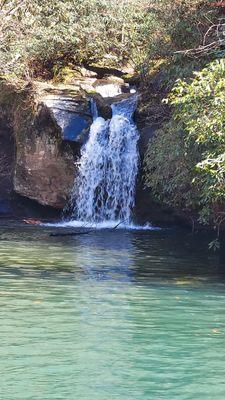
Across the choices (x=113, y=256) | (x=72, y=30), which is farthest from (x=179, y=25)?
(x=72, y=30)

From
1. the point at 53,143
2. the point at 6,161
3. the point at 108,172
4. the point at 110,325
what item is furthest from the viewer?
the point at 6,161

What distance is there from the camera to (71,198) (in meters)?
25.1

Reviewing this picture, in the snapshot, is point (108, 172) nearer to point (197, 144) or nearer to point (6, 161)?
point (6, 161)

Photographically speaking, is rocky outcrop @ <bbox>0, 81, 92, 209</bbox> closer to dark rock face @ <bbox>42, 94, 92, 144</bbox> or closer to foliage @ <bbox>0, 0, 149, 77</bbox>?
dark rock face @ <bbox>42, 94, 92, 144</bbox>

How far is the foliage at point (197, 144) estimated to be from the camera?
1306 cm

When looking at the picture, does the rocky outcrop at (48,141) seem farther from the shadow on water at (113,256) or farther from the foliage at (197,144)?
the foliage at (197,144)

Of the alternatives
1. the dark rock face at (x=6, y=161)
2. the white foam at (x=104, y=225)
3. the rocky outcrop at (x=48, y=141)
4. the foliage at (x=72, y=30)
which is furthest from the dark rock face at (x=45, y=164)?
the foliage at (x=72, y=30)

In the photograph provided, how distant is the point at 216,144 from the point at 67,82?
15.3 metres

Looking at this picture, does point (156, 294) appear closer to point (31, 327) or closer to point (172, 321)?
point (172, 321)

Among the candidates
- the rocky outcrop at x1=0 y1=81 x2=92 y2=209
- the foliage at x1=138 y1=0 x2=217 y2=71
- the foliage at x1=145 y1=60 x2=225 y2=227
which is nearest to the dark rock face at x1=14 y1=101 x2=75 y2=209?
the rocky outcrop at x1=0 y1=81 x2=92 y2=209

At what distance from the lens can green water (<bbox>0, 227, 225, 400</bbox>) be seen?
294 inches

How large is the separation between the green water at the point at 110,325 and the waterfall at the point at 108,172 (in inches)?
288

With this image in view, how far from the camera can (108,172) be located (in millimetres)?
25328

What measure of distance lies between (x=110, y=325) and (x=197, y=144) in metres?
6.06
